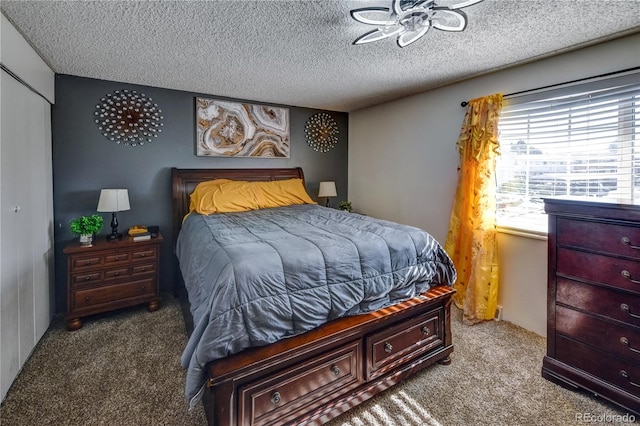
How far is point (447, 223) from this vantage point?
128 inches

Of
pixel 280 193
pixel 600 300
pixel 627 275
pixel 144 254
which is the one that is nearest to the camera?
pixel 627 275

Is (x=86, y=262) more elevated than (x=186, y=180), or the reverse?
(x=186, y=180)

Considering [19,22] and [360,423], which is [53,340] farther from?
[360,423]

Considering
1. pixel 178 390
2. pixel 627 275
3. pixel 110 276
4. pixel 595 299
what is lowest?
pixel 178 390

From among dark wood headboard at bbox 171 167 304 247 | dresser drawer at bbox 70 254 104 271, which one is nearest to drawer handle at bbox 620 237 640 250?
dark wood headboard at bbox 171 167 304 247

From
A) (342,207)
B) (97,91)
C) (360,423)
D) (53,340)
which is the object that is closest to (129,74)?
(97,91)

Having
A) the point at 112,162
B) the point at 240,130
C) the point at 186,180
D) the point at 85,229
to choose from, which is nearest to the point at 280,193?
the point at 240,130

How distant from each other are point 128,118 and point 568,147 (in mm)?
4014

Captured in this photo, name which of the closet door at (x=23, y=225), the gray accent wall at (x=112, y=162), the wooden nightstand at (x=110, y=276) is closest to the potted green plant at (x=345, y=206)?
the gray accent wall at (x=112, y=162)

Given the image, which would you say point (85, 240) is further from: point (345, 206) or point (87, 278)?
point (345, 206)

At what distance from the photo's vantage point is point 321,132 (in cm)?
442

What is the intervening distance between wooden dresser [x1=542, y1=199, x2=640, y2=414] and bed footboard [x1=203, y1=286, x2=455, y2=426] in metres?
0.65

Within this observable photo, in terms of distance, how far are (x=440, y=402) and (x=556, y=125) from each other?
2239mm

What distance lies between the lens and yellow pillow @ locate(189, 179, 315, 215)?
3.14m
